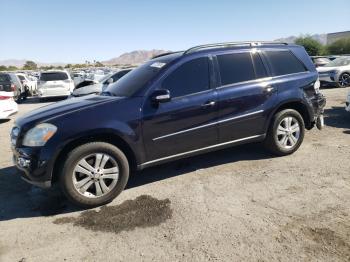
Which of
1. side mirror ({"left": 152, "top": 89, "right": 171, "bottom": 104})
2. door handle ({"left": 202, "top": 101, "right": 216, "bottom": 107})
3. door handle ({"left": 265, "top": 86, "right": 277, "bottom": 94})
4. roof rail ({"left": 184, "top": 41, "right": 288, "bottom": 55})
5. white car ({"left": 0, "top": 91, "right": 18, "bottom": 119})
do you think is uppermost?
roof rail ({"left": 184, "top": 41, "right": 288, "bottom": 55})

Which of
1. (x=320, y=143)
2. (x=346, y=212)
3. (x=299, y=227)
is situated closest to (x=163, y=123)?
(x=299, y=227)

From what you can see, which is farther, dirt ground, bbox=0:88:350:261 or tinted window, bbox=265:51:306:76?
tinted window, bbox=265:51:306:76

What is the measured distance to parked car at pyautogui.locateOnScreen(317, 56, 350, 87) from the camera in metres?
15.1

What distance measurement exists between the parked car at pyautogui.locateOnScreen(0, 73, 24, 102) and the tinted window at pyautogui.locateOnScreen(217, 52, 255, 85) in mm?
13709

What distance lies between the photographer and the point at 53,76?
17672mm

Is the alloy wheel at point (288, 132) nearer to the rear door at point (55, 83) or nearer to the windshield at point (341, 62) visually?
the windshield at point (341, 62)

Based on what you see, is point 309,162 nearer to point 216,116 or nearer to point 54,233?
point 216,116

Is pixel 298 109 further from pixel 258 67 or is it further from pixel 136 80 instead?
pixel 136 80

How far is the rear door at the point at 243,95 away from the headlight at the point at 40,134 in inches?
89.2

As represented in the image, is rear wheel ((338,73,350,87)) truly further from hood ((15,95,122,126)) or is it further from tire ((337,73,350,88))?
A: hood ((15,95,122,126))

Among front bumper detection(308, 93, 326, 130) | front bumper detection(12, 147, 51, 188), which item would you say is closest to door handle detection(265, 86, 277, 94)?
front bumper detection(308, 93, 326, 130)

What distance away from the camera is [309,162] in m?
5.30

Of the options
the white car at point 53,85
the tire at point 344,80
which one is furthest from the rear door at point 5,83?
the tire at point 344,80

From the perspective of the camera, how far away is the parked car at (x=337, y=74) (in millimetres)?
15094
